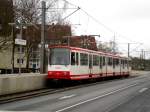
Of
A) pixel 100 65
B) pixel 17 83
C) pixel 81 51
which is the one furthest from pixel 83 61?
pixel 17 83

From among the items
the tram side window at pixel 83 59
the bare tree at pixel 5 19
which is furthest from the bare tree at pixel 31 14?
the tram side window at pixel 83 59

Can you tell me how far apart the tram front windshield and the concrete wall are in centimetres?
183

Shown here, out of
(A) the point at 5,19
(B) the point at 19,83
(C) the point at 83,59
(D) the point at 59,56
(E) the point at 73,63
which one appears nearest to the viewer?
(B) the point at 19,83

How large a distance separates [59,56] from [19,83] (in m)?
6.96

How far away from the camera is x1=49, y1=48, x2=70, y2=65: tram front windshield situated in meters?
31.2

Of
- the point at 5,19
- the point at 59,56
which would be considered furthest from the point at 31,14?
the point at 59,56

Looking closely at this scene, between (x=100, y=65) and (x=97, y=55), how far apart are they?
1.65 metres

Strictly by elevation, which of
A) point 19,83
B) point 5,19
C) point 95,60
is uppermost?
point 5,19

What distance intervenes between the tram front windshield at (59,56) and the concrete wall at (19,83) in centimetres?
183

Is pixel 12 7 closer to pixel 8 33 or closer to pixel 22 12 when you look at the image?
pixel 22 12

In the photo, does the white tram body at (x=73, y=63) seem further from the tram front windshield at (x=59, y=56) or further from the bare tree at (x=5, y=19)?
the bare tree at (x=5, y=19)

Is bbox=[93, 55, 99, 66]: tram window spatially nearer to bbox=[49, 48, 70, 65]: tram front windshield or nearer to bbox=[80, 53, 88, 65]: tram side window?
bbox=[80, 53, 88, 65]: tram side window

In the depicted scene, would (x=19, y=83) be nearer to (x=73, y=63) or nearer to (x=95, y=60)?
(x=73, y=63)

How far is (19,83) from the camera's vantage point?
A: 25.1 metres
